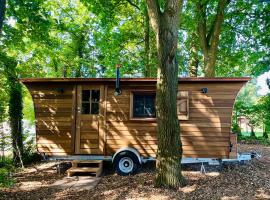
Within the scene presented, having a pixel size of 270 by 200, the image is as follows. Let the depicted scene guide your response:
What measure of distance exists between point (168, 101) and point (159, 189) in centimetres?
200

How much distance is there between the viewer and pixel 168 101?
240 inches

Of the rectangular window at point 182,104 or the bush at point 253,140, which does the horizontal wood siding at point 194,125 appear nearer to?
the rectangular window at point 182,104

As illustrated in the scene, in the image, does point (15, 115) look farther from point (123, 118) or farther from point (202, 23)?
point (202, 23)

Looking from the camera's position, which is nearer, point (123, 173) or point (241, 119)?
point (123, 173)

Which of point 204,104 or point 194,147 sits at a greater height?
point 204,104

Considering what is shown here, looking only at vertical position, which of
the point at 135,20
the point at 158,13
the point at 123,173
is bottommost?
the point at 123,173

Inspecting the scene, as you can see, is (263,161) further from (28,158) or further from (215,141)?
(28,158)

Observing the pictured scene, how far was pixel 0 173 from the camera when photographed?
5.64 metres

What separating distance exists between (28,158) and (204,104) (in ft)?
22.6

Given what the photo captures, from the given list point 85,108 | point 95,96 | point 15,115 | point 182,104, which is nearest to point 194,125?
point 182,104

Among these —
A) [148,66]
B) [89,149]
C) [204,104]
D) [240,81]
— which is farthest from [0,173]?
[148,66]

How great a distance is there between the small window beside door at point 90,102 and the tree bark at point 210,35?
5.07 meters

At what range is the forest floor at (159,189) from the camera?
19.3 feet

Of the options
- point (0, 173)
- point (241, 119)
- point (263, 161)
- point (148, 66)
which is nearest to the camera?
point (0, 173)
